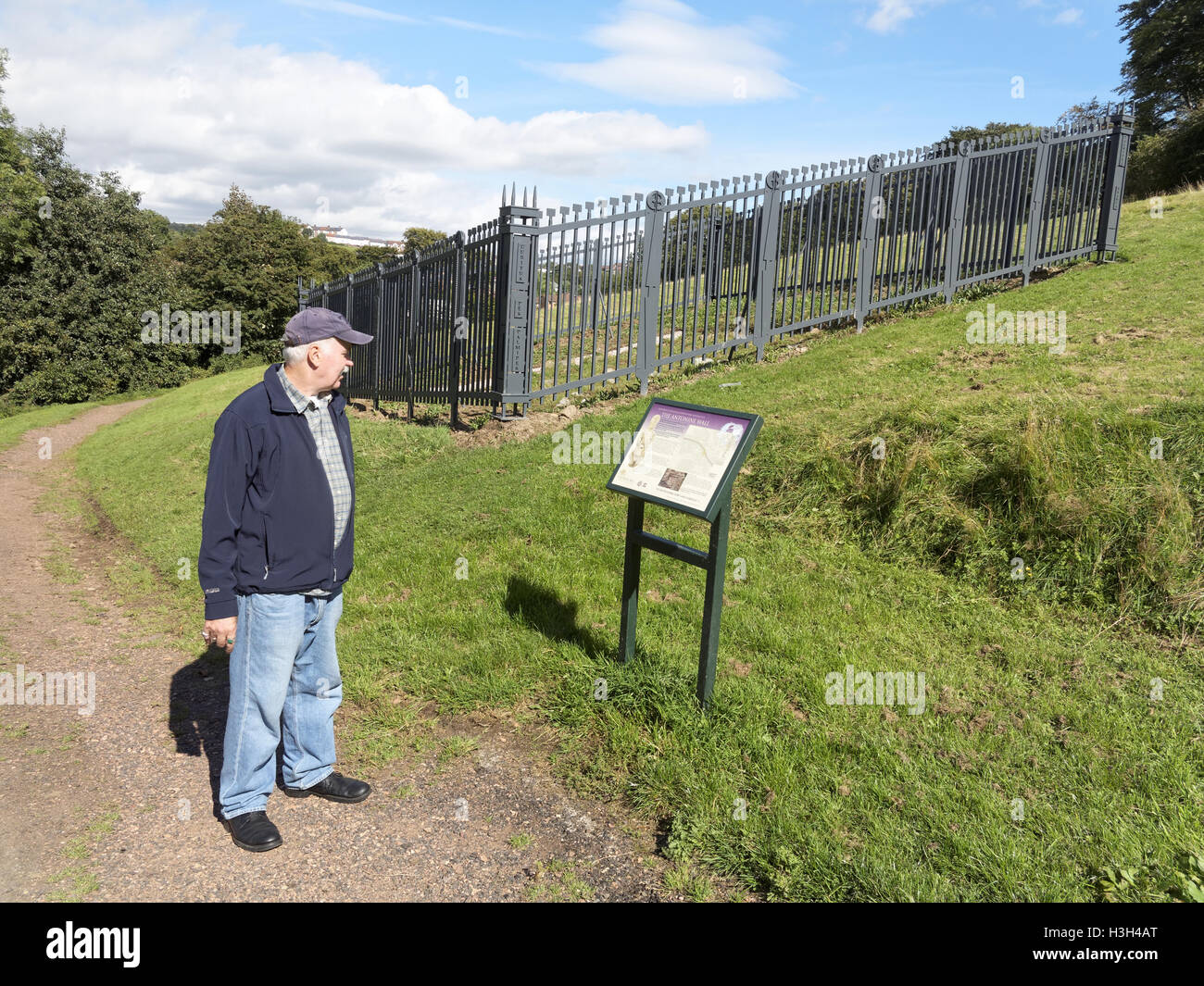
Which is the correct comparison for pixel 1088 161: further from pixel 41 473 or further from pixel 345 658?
pixel 41 473

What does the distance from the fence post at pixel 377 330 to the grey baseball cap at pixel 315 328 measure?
10861 millimetres

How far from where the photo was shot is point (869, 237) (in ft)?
35.0

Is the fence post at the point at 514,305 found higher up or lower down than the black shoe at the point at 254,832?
higher up

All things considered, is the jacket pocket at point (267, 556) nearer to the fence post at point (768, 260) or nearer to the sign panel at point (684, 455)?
the sign panel at point (684, 455)

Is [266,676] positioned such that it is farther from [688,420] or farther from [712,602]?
[688,420]

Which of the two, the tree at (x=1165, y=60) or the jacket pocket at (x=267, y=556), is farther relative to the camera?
the tree at (x=1165, y=60)

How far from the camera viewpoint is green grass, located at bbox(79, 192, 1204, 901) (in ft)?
10.5

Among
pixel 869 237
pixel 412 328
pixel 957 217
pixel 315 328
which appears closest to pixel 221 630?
pixel 315 328

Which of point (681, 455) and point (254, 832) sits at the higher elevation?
point (681, 455)

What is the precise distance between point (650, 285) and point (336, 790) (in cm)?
711

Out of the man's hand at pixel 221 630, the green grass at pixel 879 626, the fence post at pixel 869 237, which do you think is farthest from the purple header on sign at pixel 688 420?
the fence post at pixel 869 237

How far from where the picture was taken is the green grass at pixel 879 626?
3.21 metres

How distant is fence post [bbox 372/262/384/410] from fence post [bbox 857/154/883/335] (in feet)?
25.7
